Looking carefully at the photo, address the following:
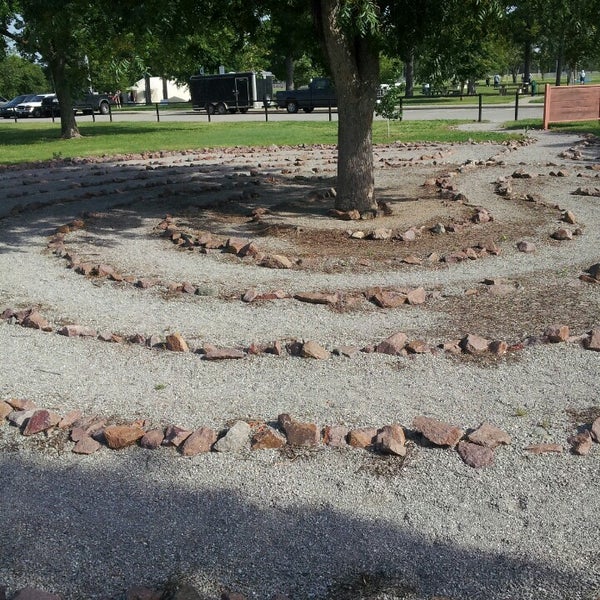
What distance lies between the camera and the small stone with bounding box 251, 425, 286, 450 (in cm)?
445

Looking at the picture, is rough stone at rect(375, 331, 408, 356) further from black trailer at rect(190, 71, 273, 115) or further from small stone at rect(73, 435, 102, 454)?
black trailer at rect(190, 71, 273, 115)

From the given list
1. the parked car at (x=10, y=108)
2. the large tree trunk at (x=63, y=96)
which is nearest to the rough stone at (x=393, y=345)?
the large tree trunk at (x=63, y=96)

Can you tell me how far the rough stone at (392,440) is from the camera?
4312 millimetres

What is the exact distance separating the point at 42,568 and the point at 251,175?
13.1 metres

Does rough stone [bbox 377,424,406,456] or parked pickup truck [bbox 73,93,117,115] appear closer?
rough stone [bbox 377,424,406,456]

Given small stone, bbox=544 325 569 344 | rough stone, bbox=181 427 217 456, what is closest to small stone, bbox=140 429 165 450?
rough stone, bbox=181 427 217 456

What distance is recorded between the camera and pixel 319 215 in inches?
448

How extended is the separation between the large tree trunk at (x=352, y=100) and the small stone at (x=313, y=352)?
194 inches

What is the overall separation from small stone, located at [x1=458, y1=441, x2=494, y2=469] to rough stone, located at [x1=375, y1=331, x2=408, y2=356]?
1.55m

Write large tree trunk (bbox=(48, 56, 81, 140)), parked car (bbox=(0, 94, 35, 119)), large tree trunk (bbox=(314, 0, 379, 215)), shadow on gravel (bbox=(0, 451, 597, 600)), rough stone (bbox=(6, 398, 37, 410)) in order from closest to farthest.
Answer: shadow on gravel (bbox=(0, 451, 597, 600))
rough stone (bbox=(6, 398, 37, 410))
large tree trunk (bbox=(314, 0, 379, 215))
large tree trunk (bbox=(48, 56, 81, 140))
parked car (bbox=(0, 94, 35, 119))

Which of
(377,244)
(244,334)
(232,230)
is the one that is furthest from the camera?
(232,230)

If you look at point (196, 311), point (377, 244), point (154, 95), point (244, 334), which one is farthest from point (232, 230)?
point (154, 95)

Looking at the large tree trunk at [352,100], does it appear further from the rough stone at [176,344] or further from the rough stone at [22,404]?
the rough stone at [22,404]

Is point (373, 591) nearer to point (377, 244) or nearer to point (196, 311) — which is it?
point (196, 311)
